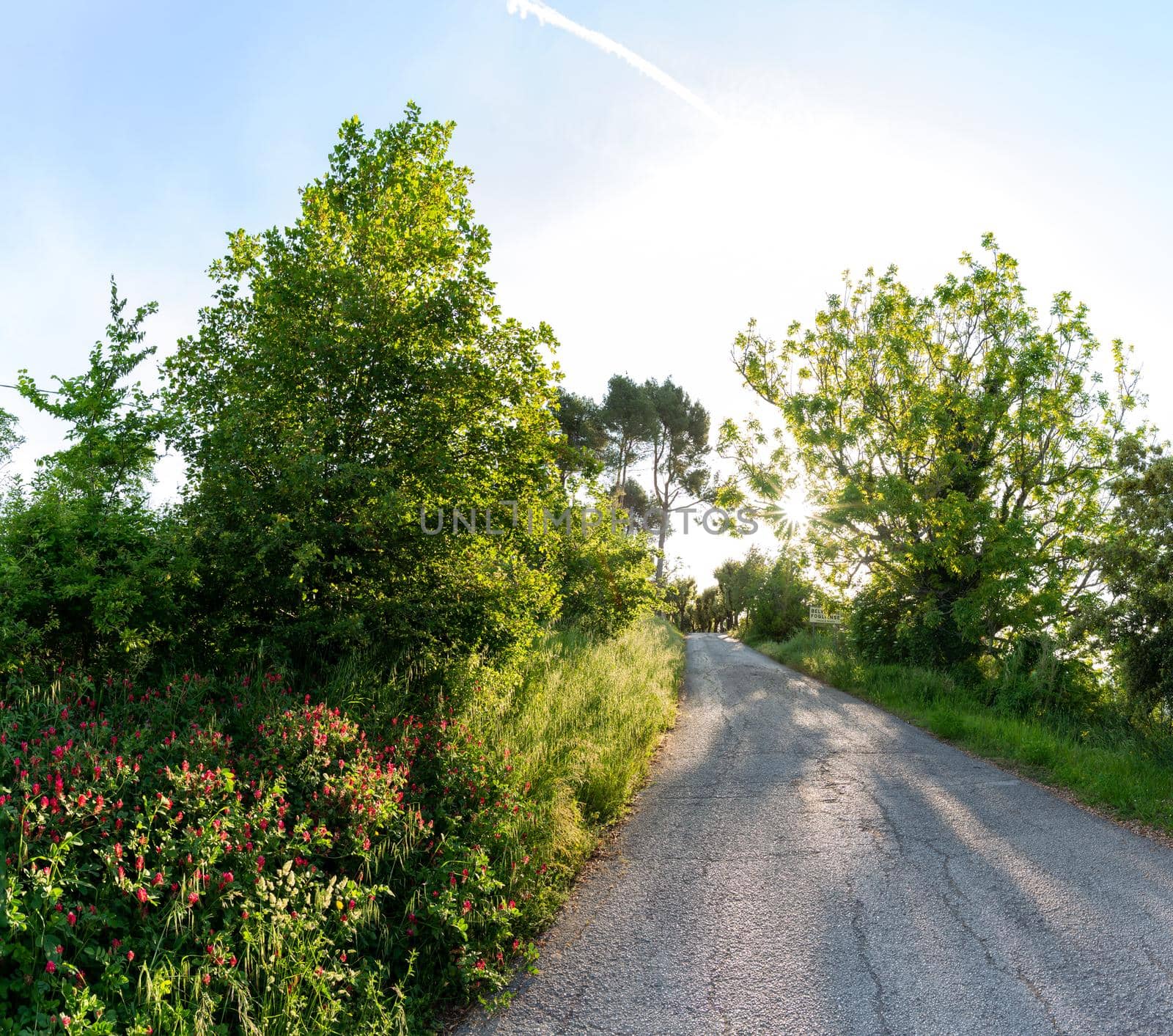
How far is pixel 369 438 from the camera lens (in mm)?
6344

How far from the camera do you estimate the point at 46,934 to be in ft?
8.02

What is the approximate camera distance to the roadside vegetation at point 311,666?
110 inches

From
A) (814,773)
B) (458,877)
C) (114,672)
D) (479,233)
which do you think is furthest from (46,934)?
(814,773)

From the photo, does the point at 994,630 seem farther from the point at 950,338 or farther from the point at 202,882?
the point at 202,882

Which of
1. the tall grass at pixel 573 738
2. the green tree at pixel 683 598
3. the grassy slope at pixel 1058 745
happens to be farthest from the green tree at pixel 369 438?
the green tree at pixel 683 598

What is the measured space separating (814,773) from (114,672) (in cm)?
701

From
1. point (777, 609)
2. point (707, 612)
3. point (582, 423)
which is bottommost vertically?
point (707, 612)

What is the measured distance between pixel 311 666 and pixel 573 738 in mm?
2674

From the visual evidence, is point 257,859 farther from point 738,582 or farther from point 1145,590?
point 738,582

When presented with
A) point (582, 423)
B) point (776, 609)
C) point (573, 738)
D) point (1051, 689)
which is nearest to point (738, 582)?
point (776, 609)

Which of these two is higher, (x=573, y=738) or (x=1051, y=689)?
(x=1051, y=689)

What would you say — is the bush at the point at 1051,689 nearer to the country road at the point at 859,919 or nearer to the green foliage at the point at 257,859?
the country road at the point at 859,919

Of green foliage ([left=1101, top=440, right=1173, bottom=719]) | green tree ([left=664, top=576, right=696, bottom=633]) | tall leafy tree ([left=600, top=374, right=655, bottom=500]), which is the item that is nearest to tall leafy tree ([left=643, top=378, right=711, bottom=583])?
tall leafy tree ([left=600, top=374, right=655, bottom=500])

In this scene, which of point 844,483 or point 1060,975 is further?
point 844,483
